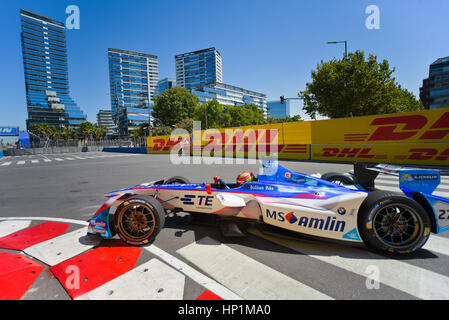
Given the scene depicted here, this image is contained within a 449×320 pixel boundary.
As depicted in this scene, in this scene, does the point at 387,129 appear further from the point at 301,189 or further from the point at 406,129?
the point at 301,189

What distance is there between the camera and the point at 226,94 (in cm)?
12106

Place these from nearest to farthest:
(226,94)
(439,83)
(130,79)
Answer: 1. (439,83)
2. (226,94)
3. (130,79)

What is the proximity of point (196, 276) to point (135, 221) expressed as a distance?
136cm

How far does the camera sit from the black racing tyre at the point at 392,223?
2.56 meters

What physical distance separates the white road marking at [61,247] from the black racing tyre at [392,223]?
372 centimetres

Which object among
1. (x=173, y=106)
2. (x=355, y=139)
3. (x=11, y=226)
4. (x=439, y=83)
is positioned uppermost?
(x=439, y=83)

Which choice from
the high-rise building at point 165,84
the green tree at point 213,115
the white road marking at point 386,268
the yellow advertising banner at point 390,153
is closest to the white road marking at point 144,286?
the white road marking at point 386,268

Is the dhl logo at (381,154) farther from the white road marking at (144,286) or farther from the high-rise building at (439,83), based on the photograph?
the high-rise building at (439,83)

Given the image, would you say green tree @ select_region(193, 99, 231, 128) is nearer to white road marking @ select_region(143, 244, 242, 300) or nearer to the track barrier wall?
the track barrier wall

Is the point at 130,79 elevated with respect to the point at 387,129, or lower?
elevated

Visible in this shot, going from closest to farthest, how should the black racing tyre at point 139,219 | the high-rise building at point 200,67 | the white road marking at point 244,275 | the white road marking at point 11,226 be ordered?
1. the white road marking at point 244,275
2. the black racing tyre at point 139,219
3. the white road marking at point 11,226
4. the high-rise building at point 200,67

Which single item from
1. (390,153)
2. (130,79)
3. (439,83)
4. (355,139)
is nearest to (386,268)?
(390,153)
